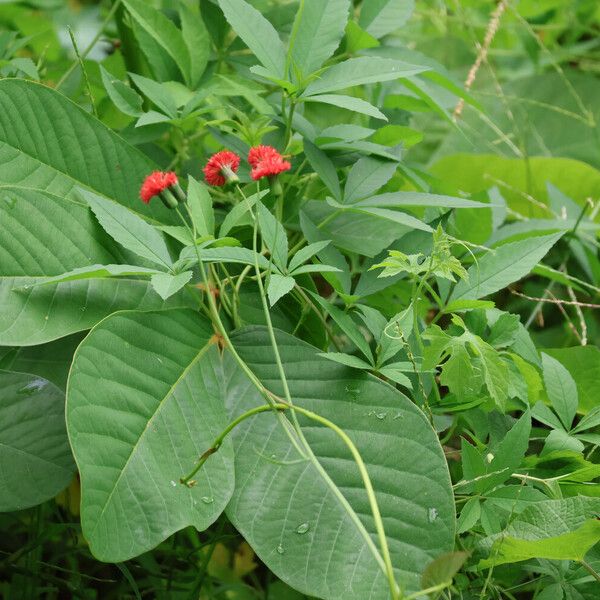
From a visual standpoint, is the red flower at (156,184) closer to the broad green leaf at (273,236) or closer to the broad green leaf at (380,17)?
the broad green leaf at (273,236)

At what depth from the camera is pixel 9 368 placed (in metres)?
0.81

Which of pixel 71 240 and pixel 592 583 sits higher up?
pixel 71 240

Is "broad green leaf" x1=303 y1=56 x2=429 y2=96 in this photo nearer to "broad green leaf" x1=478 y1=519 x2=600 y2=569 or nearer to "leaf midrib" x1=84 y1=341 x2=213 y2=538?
"leaf midrib" x1=84 y1=341 x2=213 y2=538

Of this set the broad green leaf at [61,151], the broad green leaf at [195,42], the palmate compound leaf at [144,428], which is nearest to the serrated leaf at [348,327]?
the palmate compound leaf at [144,428]

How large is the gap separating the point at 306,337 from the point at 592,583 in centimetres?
35

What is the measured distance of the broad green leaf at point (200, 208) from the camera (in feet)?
2.51

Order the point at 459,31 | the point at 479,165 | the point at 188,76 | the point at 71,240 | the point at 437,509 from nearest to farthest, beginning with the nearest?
the point at 437,509 < the point at 71,240 < the point at 188,76 < the point at 479,165 < the point at 459,31

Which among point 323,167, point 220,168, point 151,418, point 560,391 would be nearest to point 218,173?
point 220,168

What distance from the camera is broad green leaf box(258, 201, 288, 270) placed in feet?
2.39

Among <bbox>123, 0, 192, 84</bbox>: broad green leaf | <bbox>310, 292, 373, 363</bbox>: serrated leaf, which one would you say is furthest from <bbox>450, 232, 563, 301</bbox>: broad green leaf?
<bbox>123, 0, 192, 84</bbox>: broad green leaf

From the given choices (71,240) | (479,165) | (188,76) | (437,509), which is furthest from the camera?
(479,165)

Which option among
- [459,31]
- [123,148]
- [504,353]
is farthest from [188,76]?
[459,31]

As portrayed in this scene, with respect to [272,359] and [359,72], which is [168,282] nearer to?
[272,359]

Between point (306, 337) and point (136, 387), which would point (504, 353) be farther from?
point (136, 387)
